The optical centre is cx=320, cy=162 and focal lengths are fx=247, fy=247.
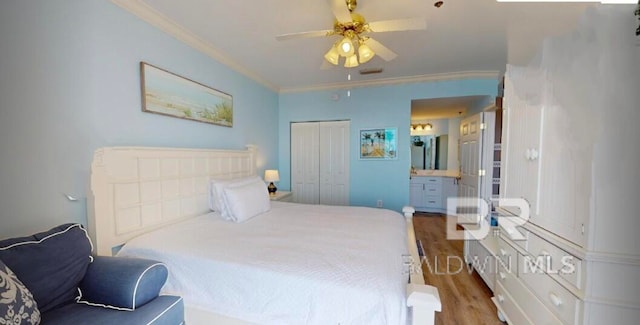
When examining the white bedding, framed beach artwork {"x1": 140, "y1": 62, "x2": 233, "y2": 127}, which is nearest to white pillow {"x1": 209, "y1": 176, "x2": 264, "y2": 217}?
the white bedding

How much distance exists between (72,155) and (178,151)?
71 centimetres

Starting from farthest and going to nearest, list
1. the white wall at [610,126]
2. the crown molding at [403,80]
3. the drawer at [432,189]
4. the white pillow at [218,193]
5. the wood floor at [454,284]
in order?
the drawer at [432,189] → the crown molding at [403,80] → the white pillow at [218,193] → the wood floor at [454,284] → the white wall at [610,126]

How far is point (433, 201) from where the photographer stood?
541 centimetres

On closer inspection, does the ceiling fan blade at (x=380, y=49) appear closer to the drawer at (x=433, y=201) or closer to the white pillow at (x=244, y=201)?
the white pillow at (x=244, y=201)

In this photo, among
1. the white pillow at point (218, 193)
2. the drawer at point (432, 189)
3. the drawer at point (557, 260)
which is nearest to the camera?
the drawer at point (557, 260)

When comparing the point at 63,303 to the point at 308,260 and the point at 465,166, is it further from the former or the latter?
the point at 465,166

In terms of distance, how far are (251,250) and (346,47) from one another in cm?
163

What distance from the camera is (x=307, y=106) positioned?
14.3 feet

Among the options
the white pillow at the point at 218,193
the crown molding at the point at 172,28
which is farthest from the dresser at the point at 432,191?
the crown molding at the point at 172,28

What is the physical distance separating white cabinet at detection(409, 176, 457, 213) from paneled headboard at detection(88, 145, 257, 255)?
4.40 metres

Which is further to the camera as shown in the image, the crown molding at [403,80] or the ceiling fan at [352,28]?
the crown molding at [403,80]

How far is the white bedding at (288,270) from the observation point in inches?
45.9

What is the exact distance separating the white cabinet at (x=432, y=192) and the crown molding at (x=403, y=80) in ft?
7.42

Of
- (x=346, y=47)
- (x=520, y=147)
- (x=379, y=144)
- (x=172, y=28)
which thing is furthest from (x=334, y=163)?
(x=172, y=28)
